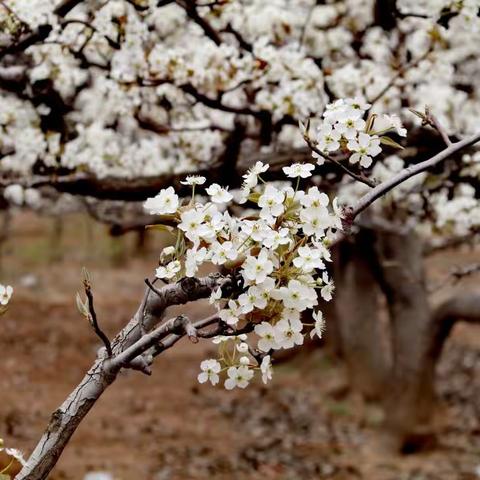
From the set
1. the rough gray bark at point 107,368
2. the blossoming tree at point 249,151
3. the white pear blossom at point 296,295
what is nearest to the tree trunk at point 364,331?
the blossoming tree at point 249,151

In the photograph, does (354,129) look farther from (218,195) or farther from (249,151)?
(249,151)

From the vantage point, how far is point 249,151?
7402 mm

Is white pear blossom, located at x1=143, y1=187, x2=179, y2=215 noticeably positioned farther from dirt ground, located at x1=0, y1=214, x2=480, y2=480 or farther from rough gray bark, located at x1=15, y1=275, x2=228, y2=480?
dirt ground, located at x1=0, y1=214, x2=480, y2=480

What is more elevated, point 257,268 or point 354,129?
point 354,129

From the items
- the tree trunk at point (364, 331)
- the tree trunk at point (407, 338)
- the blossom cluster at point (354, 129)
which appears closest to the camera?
the blossom cluster at point (354, 129)

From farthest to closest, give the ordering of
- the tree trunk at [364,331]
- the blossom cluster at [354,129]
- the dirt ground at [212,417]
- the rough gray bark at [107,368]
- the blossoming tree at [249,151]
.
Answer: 1. the tree trunk at [364,331]
2. the dirt ground at [212,417]
3. the rough gray bark at [107,368]
4. the blossom cluster at [354,129]
5. the blossoming tree at [249,151]

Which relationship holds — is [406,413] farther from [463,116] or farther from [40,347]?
[40,347]

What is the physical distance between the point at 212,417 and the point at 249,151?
5.88 m

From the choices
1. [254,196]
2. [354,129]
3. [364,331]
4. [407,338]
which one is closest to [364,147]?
[354,129]

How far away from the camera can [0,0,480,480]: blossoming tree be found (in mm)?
2537

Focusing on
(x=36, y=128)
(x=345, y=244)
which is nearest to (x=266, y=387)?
(x=345, y=244)

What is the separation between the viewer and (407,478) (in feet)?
32.2

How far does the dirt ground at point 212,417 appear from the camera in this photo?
10.0m

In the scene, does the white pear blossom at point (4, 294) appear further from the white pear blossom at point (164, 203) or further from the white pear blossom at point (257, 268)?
the white pear blossom at point (257, 268)
